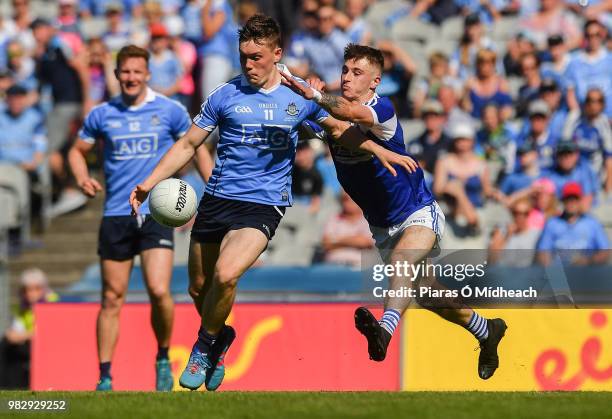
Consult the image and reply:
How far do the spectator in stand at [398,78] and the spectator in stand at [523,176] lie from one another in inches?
81.7

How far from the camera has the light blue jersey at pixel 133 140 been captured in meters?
11.6

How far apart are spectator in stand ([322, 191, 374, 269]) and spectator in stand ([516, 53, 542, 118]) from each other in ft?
10.3

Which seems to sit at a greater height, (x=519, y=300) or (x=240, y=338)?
(x=519, y=300)

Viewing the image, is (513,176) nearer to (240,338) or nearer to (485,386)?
(240,338)

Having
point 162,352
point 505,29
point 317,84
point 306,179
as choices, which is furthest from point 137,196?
point 505,29

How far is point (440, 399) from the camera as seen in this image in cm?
905

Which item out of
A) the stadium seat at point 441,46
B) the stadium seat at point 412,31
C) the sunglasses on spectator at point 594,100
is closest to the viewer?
the sunglasses on spectator at point 594,100

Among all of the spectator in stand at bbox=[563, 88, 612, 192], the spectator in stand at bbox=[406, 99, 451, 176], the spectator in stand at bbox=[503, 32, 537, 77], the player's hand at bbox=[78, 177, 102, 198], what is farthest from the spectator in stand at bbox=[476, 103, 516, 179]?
the player's hand at bbox=[78, 177, 102, 198]

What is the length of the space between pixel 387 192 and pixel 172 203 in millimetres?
1694

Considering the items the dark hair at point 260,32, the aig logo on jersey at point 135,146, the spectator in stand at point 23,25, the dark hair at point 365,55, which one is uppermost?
the dark hair at point 260,32

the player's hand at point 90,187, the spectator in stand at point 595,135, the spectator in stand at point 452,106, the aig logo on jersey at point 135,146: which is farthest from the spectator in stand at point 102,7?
the player's hand at point 90,187

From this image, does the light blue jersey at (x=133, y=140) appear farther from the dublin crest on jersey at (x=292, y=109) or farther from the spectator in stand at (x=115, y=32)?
the spectator in stand at (x=115, y=32)

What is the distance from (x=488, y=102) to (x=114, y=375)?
639 centimetres

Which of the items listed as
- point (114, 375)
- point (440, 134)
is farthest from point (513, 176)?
point (114, 375)
